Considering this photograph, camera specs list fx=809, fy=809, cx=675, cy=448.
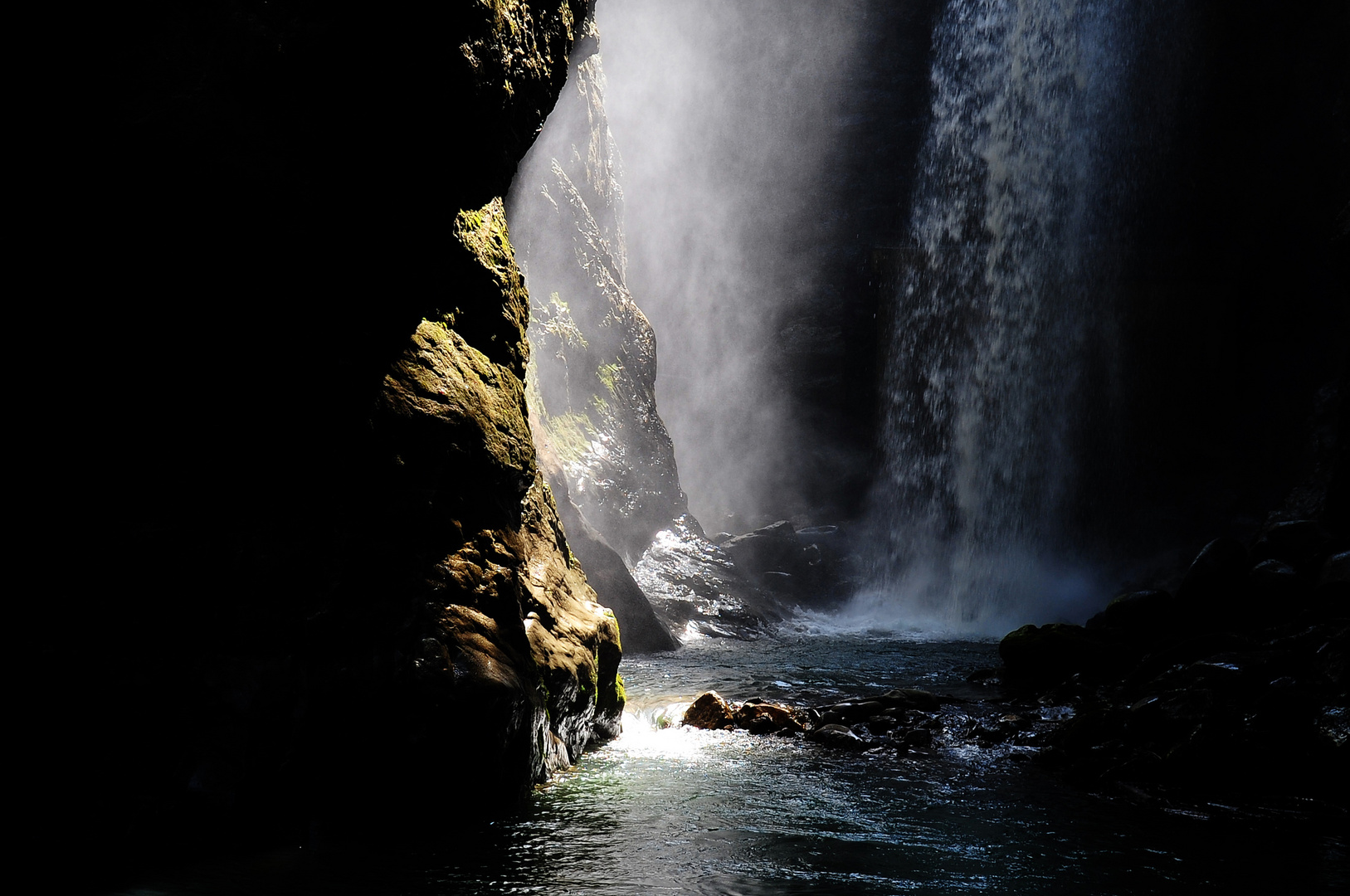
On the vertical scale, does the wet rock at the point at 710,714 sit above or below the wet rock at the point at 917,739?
above

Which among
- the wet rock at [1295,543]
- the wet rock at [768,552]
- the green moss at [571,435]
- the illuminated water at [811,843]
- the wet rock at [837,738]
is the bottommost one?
the illuminated water at [811,843]

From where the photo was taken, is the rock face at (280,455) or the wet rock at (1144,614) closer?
the rock face at (280,455)

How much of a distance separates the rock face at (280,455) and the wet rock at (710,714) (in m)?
3.69

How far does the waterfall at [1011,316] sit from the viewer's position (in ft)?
76.1

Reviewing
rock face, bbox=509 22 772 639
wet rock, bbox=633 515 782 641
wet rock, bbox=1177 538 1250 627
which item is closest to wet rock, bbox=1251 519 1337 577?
wet rock, bbox=1177 538 1250 627

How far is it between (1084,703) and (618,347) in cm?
1645

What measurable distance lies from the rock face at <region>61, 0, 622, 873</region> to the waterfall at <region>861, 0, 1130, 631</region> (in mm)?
18866

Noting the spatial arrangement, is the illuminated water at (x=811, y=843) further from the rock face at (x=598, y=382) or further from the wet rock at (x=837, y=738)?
the rock face at (x=598, y=382)

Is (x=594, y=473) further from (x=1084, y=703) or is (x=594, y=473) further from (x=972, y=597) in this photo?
(x=1084, y=703)

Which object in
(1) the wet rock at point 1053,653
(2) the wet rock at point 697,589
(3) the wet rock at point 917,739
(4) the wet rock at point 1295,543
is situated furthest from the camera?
(2) the wet rock at point 697,589

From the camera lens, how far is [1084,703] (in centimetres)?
857

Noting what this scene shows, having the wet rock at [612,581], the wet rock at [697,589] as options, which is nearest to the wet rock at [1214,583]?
the wet rock at [612,581]

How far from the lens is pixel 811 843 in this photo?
186 inches

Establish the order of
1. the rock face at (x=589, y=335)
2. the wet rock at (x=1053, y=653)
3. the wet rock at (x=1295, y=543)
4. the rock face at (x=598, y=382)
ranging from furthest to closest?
the rock face at (x=589, y=335) < the rock face at (x=598, y=382) < the wet rock at (x=1295, y=543) < the wet rock at (x=1053, y=653)
